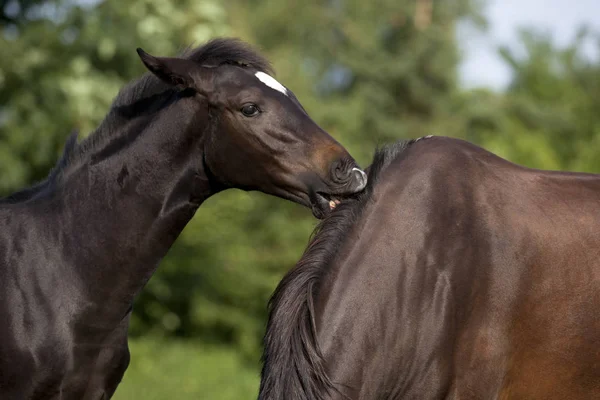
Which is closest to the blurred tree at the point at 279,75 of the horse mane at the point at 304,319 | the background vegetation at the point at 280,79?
the background vegetation at the point at 280,79

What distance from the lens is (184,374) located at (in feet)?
46.3

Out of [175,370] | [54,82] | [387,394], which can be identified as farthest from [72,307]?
[175,370]

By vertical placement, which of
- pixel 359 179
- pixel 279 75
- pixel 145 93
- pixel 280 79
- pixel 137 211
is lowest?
pixel 137 211

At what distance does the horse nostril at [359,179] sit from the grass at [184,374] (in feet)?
26.3

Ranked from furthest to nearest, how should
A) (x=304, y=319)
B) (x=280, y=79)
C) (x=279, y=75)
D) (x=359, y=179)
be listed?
(x=279, y=75) < (x=280, y=79) < (x=359, y=179) < (x=304, y=319)

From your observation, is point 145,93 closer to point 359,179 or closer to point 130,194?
point 130,194

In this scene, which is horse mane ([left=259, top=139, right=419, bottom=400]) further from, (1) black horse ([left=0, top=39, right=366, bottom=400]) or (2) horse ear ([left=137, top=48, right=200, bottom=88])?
(2) horse ear ([left=137, top=48, right=200, bottom=88])

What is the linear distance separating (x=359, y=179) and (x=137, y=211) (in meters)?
1.17

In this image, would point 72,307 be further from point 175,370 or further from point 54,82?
point 175,370

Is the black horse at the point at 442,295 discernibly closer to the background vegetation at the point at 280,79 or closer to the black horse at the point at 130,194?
the black horse at the point at 130,194

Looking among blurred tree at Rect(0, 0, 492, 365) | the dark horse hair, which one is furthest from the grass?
the dark horse hair

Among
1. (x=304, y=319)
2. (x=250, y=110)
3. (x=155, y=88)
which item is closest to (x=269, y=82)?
(x=250, y=110)

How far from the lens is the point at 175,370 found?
14438 millimetres

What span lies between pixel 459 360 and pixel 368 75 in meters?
20.6
